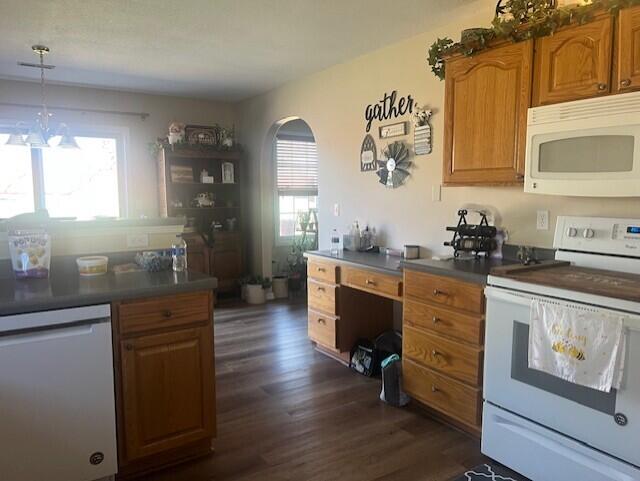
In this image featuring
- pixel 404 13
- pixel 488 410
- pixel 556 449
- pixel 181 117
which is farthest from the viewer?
pixel 181 117

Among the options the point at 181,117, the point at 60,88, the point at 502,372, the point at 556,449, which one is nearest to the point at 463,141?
the point at 502,372

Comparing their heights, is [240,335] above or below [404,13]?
below

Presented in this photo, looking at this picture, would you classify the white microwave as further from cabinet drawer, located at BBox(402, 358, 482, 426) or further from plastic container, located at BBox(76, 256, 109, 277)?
plastic container, located at BBox(76, 256, 109, 277)

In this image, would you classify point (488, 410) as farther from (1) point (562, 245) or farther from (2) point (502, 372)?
(1) point (562, 245)

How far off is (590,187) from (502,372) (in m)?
0.95

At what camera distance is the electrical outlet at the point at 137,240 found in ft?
8.69

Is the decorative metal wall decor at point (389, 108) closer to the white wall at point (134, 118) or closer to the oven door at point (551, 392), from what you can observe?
the oven door at point (551, 392)

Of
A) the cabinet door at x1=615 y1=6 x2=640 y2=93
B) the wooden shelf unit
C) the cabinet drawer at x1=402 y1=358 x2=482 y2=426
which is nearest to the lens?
the cabinet door at x1=615 y1=6 x2=640 y2=93

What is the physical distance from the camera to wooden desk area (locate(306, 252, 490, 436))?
2.45m

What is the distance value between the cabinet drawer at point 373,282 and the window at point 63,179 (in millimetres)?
3071

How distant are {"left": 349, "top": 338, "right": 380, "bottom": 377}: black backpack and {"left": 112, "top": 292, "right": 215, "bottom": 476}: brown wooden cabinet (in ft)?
4.48

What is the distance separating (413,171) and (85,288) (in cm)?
239

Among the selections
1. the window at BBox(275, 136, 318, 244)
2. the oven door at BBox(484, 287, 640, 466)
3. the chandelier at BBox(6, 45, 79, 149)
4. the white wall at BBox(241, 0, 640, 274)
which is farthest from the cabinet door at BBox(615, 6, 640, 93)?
the window at BBox(275, 136, 318, 244)

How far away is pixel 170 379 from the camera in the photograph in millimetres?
2182
